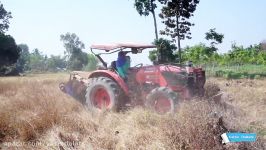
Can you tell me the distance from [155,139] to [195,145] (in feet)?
2.37

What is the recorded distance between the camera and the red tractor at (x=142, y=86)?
850 cm

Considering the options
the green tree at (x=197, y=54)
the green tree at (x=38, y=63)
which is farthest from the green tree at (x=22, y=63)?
the green tree at (x=197, y=54)

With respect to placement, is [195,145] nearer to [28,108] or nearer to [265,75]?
[28,108]

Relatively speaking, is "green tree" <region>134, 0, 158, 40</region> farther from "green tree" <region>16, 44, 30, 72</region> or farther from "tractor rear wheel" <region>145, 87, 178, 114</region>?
"green tree" <region>16, 44, 30, 72</region>

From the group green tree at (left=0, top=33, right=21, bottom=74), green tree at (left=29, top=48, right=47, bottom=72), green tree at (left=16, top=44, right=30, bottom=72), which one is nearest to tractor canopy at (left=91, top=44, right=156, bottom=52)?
green tree at (left=0, top=33, right=21, bottom=74)

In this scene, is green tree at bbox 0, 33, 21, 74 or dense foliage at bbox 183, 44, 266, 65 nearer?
dense foliage at bbox 183, 44, 266, 65

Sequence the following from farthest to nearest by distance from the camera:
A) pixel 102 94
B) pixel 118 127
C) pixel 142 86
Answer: pixel 102 94
pixel 142 86
pixel 118 127

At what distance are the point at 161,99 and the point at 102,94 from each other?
2.03 meters

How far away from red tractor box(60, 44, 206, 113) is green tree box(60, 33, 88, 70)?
62096 mm

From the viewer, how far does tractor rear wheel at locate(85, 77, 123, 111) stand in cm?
925

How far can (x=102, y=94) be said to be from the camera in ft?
32.5

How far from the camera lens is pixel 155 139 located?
577 centimetres

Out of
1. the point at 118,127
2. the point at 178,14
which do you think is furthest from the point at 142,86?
the point at 178,14

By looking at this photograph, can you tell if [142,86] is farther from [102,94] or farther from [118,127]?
[118,127]
